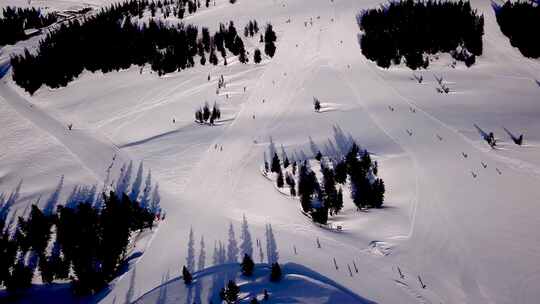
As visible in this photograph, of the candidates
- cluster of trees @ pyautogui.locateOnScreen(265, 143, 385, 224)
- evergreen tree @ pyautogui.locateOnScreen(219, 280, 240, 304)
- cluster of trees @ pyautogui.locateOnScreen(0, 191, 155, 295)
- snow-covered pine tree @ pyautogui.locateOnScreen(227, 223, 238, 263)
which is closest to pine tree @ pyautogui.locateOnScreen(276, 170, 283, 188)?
cluster of trees @ pyautogui.locateOnScreen(265, 143, 385, 224)

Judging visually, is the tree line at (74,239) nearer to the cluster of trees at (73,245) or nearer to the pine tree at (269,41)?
the cluster of trees at (73,245)

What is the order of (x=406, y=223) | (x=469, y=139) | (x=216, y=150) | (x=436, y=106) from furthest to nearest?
(x=436, y=106), (x=216, y=150), (x=469, y=139), (x=406, y=223)

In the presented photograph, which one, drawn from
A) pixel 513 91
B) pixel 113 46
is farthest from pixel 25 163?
pixel 513 91

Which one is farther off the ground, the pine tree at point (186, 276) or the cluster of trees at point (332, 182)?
the cluster of trees at point (332, 182)

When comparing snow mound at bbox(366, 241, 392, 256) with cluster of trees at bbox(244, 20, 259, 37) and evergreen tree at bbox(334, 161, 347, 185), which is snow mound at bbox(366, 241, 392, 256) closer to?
evergreen tree at bbox(334, 161, 347, 185)

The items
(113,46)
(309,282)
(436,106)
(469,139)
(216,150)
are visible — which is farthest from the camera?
(113,46)

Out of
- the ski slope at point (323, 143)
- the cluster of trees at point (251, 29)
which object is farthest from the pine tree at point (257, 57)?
the cluster of trees at point (251, 29)

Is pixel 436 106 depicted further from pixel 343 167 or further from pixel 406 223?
pixel 406 223
